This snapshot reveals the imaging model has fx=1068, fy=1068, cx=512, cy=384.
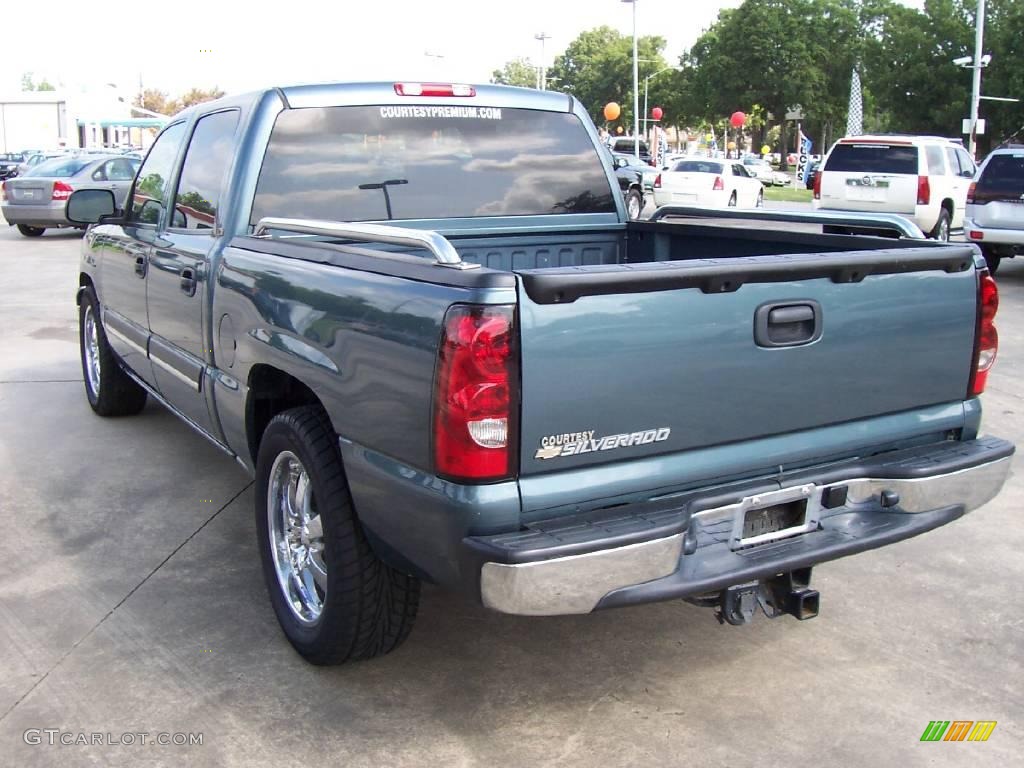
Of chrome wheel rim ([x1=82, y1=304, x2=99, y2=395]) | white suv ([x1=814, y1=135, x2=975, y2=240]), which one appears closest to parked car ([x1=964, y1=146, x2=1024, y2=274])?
white suv ([x1=814, y1=135, x2=975, y2=240])

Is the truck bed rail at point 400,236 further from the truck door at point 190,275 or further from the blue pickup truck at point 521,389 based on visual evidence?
the truck door at point 190,275

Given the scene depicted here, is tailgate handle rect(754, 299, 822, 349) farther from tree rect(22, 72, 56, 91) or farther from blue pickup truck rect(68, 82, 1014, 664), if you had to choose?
tree rect(22, 72, 56, 91)

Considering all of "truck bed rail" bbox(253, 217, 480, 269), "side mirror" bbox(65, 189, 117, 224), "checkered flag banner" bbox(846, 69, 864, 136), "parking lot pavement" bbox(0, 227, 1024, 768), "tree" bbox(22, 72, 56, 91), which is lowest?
"parking lot pavement" bbox(0, 227, 1024, 768)

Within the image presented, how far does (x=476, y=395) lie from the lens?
2.73m

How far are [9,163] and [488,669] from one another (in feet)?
156

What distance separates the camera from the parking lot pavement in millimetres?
3205

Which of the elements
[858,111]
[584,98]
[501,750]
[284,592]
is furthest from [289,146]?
[584,98]

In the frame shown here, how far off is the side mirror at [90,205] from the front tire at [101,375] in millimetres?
712

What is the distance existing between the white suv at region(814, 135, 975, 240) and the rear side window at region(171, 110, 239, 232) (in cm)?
1447

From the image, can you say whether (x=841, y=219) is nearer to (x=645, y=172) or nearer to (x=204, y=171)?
(x=204, y=171)

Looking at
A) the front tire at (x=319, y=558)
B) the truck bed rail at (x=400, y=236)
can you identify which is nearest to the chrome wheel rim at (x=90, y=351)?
the front tire at (x=319, y=558)

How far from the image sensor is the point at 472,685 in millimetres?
3578

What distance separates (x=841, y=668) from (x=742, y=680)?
37 cm

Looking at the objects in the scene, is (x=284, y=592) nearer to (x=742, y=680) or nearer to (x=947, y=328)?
(x=742, y=680)
